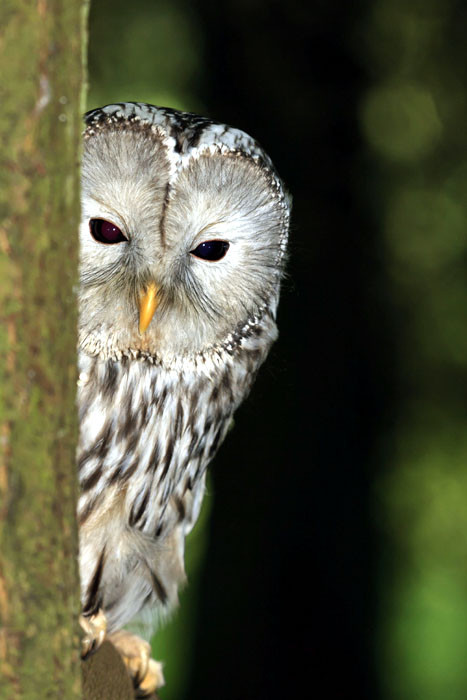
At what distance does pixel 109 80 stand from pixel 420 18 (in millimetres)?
1292

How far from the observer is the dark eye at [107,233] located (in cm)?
159

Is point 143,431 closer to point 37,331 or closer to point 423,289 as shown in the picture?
point 37,331

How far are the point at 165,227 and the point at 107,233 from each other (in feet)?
0.34

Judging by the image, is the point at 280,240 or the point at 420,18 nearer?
the point at 280,240

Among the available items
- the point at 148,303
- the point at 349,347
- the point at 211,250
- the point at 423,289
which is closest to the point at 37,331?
the point at 148,303

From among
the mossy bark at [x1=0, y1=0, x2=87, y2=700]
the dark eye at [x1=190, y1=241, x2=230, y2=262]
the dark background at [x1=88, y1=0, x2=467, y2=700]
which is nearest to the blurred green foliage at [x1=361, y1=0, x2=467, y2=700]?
the dark background at [x1=88, y1=0, x2=467, y2=700]

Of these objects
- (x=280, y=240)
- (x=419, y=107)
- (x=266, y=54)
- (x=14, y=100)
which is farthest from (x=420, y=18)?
(x=14, y=100)

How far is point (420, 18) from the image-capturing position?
358 cm

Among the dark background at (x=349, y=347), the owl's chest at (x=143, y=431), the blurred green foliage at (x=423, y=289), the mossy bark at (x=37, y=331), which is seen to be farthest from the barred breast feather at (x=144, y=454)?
the blurred green foliage at (x=423, y=289)

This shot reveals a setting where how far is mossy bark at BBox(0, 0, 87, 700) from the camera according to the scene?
0.66m

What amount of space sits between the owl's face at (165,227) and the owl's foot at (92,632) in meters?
0.55

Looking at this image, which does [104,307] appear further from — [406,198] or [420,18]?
[420,18]

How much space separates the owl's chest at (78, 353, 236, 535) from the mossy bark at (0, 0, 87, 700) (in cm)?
98

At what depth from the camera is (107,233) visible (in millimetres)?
1592
